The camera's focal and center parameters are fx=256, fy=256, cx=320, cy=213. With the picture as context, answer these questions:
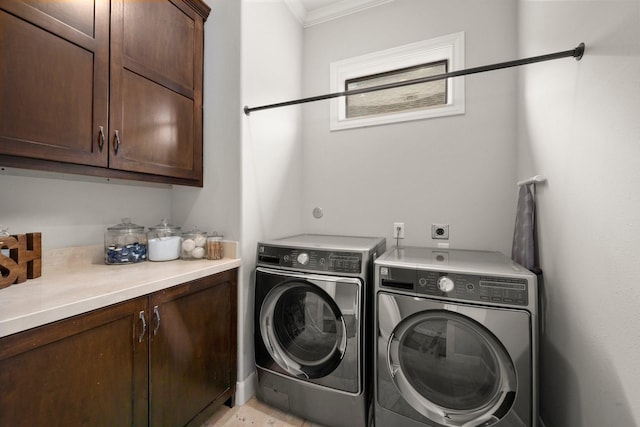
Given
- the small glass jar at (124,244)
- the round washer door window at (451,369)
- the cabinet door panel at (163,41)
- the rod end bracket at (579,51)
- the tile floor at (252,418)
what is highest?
the cabinet door panel at (163,41)

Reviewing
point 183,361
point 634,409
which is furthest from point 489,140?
point 183,361

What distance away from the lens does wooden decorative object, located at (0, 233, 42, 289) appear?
1.02m

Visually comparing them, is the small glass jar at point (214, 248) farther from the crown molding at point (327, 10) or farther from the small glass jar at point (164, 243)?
the crown molding at point (327, 10)

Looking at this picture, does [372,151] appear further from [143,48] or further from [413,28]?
[143,48]

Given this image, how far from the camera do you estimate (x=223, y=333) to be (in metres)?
1.51

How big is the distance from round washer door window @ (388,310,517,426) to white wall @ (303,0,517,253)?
89 cm

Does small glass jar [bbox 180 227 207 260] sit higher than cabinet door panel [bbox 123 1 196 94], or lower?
lower

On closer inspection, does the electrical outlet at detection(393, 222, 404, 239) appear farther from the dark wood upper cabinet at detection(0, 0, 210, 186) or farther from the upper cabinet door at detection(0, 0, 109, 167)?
the upper cabinet door at detection(0, 0, 109, 167)

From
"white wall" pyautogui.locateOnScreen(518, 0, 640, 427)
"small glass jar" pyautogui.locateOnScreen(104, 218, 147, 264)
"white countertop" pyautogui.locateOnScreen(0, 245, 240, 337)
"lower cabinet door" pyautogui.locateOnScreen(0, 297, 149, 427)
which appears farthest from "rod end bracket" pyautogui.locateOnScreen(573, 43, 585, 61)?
"small glass jar" pyautogui.locateOnScreen(104, 218, 147, 264)

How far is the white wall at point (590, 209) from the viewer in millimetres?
724

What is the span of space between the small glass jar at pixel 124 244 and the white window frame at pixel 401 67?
1.72 metres

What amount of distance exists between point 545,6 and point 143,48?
2093mm

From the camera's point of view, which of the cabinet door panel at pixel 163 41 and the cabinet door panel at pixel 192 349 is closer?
the cabinet door panel at pixel 192 349

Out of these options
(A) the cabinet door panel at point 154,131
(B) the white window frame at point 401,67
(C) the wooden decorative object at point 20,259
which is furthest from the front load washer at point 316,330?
(B) the white window frame at point 401,67
